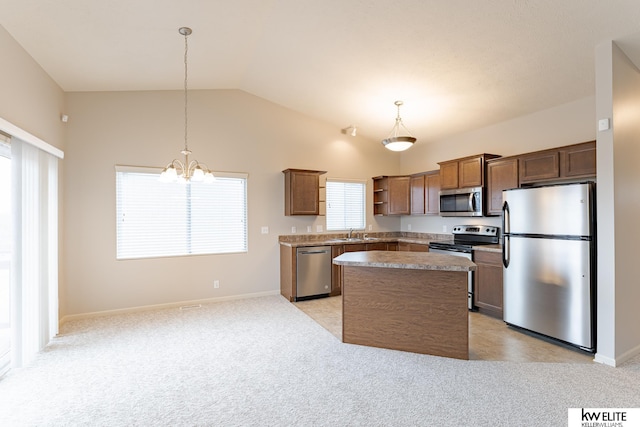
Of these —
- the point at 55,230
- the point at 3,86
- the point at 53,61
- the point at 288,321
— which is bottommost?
the point at 288,321

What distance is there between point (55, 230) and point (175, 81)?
242 cm

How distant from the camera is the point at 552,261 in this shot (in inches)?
133

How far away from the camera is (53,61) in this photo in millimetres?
3447

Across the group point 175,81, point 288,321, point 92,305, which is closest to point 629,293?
point 288,321

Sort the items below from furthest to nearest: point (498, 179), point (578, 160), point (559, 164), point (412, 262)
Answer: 1. point (498, 179)
2. point (559, 164)
3. point (578, 160)
4. point (412, 262)

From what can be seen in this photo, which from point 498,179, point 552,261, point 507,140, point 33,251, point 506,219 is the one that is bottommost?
point 552,261

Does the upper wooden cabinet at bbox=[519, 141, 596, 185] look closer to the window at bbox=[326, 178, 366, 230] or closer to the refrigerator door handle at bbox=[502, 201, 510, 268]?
the refrigerator door handle at bbox=[502, 201, 510, 268]

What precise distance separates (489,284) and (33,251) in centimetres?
523

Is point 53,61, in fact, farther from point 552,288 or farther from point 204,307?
point 552,288

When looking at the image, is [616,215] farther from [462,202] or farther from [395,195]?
[395,195]

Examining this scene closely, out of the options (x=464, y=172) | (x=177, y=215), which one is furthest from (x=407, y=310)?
(x=177, y=215)

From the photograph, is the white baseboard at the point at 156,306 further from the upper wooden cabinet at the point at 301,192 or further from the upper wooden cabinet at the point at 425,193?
the upper wooden cabinet at the point at 425,193

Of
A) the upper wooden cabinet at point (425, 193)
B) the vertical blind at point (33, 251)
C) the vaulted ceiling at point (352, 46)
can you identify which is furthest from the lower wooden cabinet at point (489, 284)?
the vertical blind at point (33, 251)

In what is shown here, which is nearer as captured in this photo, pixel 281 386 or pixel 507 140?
pixel 281 386
